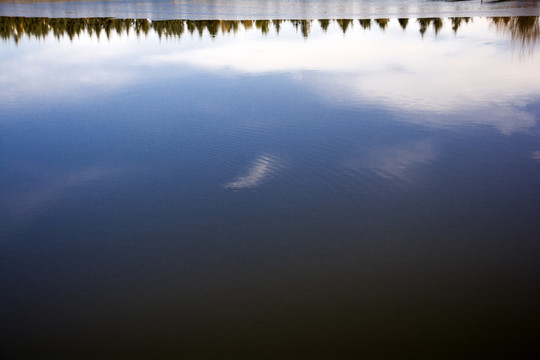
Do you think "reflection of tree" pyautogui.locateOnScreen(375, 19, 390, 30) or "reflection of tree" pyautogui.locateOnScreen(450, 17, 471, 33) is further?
"reflection of tree" pyautogui.locateOnScreen(375, 19, 390, 30)

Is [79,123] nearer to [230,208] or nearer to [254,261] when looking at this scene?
[230,208]

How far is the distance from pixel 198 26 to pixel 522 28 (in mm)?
10378

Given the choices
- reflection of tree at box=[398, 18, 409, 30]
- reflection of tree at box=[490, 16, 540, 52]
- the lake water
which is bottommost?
the lake water

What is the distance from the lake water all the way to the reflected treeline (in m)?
7.45

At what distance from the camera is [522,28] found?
14273 mm

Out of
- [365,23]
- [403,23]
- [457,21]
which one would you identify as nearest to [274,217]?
[365,23]

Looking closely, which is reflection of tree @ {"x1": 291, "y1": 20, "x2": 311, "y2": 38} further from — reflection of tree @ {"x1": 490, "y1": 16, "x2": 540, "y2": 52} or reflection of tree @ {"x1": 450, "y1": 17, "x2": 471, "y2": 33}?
reflection of tree @ {"x1": 490, "y1": 16, "x2": 540, "y2": 52}

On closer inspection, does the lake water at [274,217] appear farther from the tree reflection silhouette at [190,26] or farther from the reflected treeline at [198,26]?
the reflected treeline at [198,26]

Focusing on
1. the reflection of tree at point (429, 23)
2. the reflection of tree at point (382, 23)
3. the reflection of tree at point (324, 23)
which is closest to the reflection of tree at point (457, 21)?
the reflection of tree at point (429, 23)

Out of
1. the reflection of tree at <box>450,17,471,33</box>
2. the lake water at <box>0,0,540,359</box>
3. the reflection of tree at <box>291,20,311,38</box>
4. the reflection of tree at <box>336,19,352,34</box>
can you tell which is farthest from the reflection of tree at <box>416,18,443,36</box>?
the lake water at <box>0,0,540,359</box>

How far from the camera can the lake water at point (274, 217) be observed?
279 cm

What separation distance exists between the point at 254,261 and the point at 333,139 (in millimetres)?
2768

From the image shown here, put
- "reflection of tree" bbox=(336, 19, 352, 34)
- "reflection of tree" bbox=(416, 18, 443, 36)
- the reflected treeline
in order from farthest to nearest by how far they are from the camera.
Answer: "reflection of tree" bbox=(336, 19, 352, 34), the reflected treeline, "reflection of tree" bbox=(416, 18, 443, 36)

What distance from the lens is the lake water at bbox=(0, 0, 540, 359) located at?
9.14 ft
